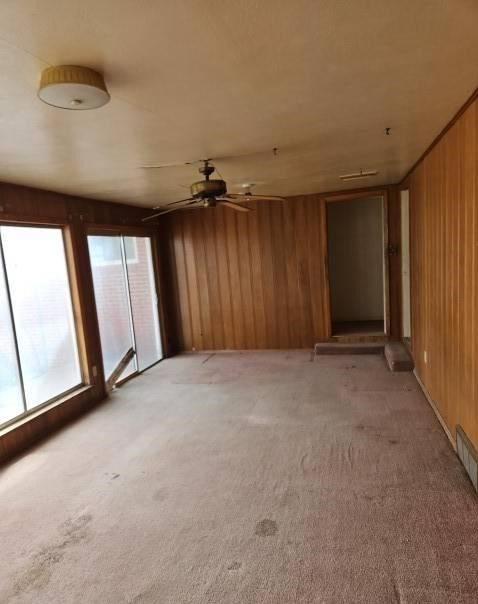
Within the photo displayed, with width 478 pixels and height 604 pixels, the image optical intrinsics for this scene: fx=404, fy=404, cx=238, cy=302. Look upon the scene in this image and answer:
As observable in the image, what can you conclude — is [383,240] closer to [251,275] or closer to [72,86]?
[251,275]

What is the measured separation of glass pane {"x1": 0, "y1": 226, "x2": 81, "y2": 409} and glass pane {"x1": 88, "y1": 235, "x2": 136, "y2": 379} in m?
0.49

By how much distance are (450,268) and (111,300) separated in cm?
389

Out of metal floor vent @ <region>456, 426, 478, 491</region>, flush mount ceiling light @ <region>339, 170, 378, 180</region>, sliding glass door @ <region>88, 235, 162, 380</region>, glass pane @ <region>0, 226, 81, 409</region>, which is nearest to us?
metal floor vent @ <region>456, 426, 478, 491</region>

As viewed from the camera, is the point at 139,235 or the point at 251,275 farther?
the point at 251,275

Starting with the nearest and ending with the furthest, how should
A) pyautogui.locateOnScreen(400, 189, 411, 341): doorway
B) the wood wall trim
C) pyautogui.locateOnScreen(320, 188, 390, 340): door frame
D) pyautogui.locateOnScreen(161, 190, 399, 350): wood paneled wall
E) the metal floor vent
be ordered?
1. the wood wall trim
2. the metal floor vent
3. pyautogui.locateOnScreen(400, 189, 411, 341): doorway
4. pyautogui.locateOnScreen(320, 188, 390, 340): door frame
5. pyautogui.locateOnScreen(161, 190, 399, 350): wood paneled wall

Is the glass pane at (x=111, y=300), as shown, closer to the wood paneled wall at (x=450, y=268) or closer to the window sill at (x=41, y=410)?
the window sill at (x=41, y=410)

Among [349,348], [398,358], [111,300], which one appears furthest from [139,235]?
[398,358]

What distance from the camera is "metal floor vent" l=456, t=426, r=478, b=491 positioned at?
8.02 feet

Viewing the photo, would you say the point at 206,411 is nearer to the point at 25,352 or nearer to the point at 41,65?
the point at 25,352

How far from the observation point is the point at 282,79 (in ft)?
6.14

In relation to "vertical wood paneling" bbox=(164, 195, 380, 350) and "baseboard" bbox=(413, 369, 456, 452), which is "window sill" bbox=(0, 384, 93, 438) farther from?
"baseboard" bbox=(413, 369, 456, 452)

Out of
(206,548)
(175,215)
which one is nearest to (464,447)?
(206,548)

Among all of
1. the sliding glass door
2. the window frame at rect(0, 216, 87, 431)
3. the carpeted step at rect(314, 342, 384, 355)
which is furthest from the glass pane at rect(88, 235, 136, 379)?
the carpeted step at rect(314, 342, 384, 355)

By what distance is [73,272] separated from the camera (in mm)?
4445
